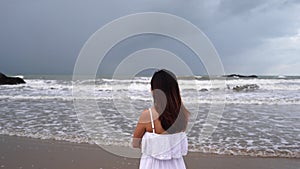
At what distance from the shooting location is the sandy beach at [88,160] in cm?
420

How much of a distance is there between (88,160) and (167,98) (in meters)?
3.01

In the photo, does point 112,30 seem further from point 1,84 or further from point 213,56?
point 1,84

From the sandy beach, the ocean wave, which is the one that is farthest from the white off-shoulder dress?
the ocean wave

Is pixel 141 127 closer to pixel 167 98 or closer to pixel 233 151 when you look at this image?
pixel 167 98

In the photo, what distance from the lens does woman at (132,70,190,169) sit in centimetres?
188

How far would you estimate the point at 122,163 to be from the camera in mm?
4262

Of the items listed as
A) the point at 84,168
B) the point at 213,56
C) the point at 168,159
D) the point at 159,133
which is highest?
the point at 213,56

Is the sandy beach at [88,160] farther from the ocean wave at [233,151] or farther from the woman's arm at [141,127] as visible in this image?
the woman's arm at [141,127]

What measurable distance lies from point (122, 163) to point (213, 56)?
272cm

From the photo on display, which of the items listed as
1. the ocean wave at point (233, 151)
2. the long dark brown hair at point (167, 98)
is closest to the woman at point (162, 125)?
the long dark brown hair at point (167, 98)

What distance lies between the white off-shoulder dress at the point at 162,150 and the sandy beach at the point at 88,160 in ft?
7.41

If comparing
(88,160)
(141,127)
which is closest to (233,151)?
(88,160)

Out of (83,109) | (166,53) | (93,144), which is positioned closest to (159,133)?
(166,53)

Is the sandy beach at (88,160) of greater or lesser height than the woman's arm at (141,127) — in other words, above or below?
below
